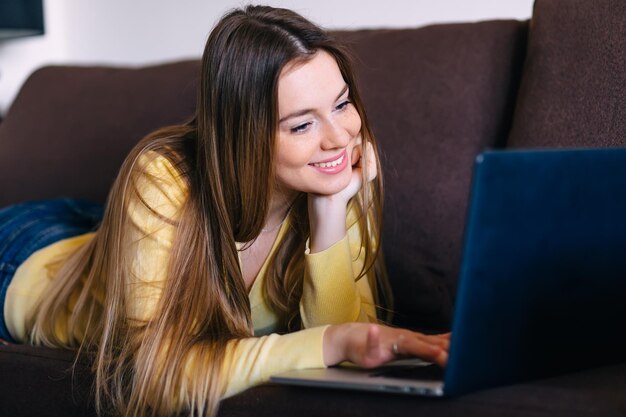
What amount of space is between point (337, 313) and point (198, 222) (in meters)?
0.28

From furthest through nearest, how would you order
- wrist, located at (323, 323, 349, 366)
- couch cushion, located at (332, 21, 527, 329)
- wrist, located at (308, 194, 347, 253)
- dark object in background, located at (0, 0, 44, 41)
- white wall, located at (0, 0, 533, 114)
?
dark object in background, located at (0, 0, 44, 41) < white wall, located at (0, 0, 533, 114) < couch cushion, located at (332, 21, 527, 329) < wrist, located at (308, 194, 347, 253) < wrist, located at (323, 323, 349, 366)

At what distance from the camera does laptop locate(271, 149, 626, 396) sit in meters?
0.87

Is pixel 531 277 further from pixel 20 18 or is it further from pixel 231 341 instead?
pixel 20 18

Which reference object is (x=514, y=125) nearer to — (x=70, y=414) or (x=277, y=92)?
(x=277, y=92)

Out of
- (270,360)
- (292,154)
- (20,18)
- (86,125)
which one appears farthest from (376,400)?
(20,18)

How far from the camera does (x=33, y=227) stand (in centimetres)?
171

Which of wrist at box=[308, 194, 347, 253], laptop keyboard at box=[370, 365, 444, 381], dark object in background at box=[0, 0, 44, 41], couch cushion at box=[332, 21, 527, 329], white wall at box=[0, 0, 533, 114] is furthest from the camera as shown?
dark object in background at box=[0, 0, 44, 41]

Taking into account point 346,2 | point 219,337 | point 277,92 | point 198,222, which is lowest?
point 219,337

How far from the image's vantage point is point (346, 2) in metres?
2.38

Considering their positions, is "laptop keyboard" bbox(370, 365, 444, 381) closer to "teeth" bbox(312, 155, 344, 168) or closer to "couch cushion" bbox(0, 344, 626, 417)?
"couch cushion" bbox(0, 344, 626, 417)

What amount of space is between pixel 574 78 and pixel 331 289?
55 centimetres

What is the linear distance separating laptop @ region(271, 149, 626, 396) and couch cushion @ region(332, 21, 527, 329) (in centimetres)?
60

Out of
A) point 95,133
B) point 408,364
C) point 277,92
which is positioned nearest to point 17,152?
point 95,133

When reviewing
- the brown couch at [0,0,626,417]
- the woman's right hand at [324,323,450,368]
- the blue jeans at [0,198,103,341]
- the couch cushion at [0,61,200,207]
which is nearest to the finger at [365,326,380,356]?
the woman's right hand at [324,323,450,368]
